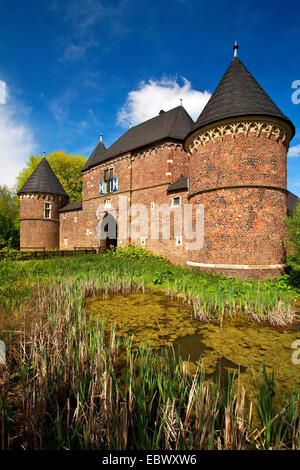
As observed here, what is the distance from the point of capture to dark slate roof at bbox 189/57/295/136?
9625mm

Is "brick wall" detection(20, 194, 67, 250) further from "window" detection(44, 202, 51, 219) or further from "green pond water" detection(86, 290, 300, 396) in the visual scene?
"green pond water" detection(86, 290, 300, 396)

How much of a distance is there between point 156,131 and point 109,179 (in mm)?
6063

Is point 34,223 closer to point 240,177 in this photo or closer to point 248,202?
point 240,177

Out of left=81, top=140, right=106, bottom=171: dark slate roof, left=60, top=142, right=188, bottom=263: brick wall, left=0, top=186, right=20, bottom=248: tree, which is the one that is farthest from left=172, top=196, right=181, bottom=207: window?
left=0, top=186, right=20, bottom=248: tree

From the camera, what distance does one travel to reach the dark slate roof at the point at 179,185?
14.4 m

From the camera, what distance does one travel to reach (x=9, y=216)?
101 feet

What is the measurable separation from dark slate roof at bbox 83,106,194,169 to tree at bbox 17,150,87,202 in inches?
611

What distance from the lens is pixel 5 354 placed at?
3.13 meters

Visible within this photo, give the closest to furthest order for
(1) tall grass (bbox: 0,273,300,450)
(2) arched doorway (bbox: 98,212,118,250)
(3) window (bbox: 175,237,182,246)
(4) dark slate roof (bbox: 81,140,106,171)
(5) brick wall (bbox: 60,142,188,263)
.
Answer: (1) tall grass (bbox: 0,273,300,450)
(3) window (bbox: 175,237,182,246)
(5) brick wall (bbox: 60,142,188,263)
(2) arched doorway (bbox: 98,212,118,250)
(4) dark slate roof (bbox: 81,140,106,171)

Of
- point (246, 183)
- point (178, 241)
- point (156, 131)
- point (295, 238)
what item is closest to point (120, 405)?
point (295, 238)
